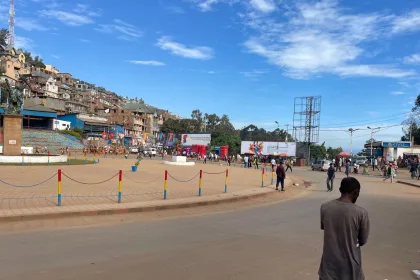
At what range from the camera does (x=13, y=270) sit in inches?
206

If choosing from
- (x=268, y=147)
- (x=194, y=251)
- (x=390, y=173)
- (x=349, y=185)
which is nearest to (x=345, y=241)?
(x=349, y=185)

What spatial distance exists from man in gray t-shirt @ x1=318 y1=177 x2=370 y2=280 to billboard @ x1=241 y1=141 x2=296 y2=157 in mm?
59144

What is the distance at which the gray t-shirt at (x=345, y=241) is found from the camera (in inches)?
130

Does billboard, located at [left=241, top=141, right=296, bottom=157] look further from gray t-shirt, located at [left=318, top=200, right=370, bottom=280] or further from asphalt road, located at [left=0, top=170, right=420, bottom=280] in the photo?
gray t-shirt, located at [left=318, top=200, right=370, bottom=280]

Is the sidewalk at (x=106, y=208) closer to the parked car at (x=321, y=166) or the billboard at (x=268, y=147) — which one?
the parked car at (x=321, y=166)

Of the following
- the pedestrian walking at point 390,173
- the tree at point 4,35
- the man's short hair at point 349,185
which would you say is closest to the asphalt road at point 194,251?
the man's short hair at point 349,185

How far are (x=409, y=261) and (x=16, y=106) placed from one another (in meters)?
30.1

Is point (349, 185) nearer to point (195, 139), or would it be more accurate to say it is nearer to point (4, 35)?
point (195, 139)

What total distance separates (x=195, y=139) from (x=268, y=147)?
19.7 metres

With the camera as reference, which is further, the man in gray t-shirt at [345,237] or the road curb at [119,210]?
the road curb at [119,210]

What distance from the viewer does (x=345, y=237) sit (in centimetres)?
335

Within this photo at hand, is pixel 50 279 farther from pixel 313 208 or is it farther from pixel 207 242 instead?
pixel 313 208

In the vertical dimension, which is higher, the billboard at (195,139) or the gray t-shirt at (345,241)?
the billboard at (195,139)

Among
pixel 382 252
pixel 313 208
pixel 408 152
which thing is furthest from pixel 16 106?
pixel 408 152
